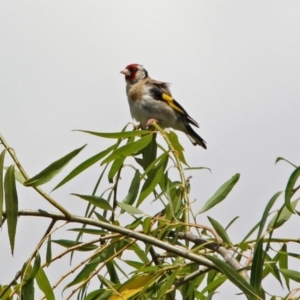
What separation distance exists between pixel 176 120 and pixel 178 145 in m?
4.63

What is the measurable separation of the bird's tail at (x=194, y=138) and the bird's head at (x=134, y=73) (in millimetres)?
835

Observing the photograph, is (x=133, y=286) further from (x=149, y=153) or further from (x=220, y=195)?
(x=149, y=153)

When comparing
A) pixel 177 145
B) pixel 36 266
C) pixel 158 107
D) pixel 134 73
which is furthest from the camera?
pixel 134 73

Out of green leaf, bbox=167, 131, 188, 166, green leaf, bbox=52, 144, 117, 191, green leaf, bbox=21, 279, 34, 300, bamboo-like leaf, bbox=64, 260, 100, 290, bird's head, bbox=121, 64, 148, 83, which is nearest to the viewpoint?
green leaf, bbox=21, 279, 34, 300

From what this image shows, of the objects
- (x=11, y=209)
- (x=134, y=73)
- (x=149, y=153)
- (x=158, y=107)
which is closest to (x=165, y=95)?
(x=158, y=107)

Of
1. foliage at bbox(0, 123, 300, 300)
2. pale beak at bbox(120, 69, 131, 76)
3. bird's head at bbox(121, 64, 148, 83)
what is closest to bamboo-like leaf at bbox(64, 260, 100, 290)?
foliage at bbox(0, 123, 300, 300)

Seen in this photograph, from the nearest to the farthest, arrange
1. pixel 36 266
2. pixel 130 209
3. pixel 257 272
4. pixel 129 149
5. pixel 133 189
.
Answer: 1. pixel 257 272
2. pixel 36 266
3. pixel 130 209
4. pixel 129 149
5. pixel 133 189

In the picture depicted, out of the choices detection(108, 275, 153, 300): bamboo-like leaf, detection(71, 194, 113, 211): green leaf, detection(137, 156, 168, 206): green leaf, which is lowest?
detection(108, 275, 153, 300): bamboo-like leaf

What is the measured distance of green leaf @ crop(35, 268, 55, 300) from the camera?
7.00ft

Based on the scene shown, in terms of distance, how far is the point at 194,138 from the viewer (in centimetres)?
757

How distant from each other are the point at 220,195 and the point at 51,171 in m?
0.58

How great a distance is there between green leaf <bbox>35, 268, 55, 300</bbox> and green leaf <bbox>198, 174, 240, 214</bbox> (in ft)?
1.61

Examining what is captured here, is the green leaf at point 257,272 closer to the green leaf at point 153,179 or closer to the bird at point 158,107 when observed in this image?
the green leaf at point 153,179

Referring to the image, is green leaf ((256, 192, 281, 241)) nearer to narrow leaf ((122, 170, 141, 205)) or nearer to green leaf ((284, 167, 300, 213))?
green leaf ((284, 167, 300, 213))
